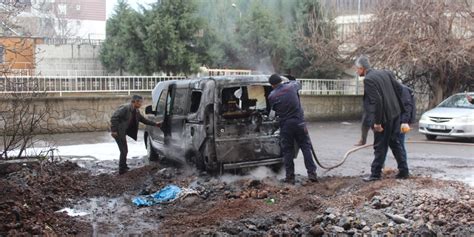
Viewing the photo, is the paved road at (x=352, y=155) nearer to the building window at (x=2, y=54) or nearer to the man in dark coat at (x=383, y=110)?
the man in dark coat at (x=383, y=110)

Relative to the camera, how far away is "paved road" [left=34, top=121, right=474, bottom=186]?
33.4 ft

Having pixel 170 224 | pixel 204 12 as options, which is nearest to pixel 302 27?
pixel 204 12

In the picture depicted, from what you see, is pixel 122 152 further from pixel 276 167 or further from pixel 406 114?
pixel 406 114

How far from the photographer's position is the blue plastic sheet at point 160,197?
7746 mm

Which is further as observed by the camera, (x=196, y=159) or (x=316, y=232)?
(x=196, y=159)

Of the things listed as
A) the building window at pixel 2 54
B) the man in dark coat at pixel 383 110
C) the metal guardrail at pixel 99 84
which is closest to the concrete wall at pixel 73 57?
the metal guardrail at pixel 99 84

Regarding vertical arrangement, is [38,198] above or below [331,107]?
below

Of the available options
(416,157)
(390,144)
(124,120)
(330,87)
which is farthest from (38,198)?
(330,87)

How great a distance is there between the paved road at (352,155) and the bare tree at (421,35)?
2780 millimetres

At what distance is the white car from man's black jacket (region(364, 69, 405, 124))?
7.16 meters

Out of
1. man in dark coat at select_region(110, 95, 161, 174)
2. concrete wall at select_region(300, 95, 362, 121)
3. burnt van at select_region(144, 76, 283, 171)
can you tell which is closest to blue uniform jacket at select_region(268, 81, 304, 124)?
burnt van at select_region(144, 76, 283, 171)

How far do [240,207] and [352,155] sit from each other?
19.6ft

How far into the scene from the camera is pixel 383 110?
779cm

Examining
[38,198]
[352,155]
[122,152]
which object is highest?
[122,152]
